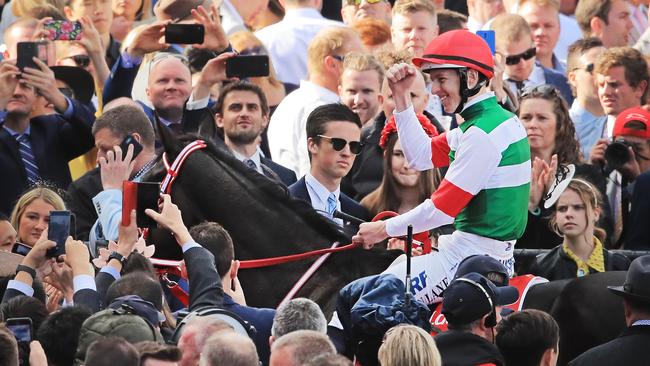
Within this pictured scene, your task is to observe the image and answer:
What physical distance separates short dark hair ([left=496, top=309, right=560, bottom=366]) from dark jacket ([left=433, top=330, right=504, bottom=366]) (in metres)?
0.23

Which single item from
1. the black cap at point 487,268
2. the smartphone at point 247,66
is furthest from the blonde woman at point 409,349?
the smartphone at point 247,66

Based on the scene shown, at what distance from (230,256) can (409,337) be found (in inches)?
64.4

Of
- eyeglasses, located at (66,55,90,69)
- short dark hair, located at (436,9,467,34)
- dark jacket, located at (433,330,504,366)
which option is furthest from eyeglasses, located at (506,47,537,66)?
dark jacket, located at (433,330,504,366)

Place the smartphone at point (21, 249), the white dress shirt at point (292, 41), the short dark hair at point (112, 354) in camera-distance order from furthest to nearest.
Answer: the white dress shirt at point (292, 41) < the smartphone at point (21, 249) < the short dark hair at point (112, 354)

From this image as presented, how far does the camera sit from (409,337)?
20.8ft

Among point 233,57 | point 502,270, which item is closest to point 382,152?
point 233,57

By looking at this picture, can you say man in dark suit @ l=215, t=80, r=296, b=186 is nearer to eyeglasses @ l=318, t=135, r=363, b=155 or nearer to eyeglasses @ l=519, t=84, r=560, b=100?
eyeglasses @ l=318, t=135, r=363, b=155

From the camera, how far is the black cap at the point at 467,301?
699 cm

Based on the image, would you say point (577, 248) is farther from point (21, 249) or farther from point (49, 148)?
point (49, 148)

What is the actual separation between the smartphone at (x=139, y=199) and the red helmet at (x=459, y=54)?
163 cm

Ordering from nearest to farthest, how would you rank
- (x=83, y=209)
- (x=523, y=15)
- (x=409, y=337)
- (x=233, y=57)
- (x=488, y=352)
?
(x=409, y=337) < (x=488, y=352) < (x=83, y=209) < (x=233, y=57) < (x=523, y=15)

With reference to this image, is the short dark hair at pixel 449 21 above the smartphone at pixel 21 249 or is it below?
above

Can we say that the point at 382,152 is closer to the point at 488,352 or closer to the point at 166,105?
the point at 166,105

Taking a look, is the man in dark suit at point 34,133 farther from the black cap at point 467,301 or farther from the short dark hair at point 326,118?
the black cap at point 467,301
